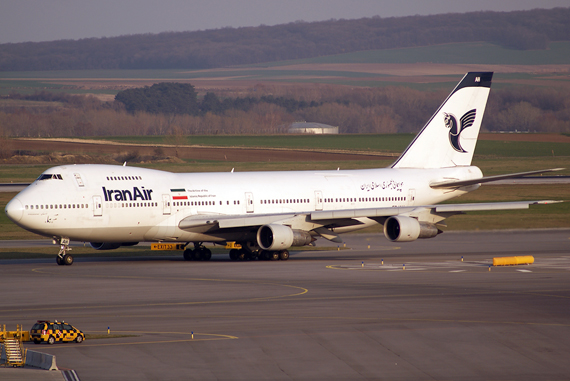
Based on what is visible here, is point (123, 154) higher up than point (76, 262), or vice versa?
point (123, 154)

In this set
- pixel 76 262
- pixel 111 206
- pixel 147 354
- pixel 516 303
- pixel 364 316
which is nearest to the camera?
pixel 147 354

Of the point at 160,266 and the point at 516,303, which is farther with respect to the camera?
the point at 160,266

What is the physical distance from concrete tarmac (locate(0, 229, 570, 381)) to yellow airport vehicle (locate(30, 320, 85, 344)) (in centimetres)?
30

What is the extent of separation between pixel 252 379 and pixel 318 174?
30859 millimetres

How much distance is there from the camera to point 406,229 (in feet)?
141

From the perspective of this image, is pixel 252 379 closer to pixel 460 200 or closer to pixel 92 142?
pixel 460 200

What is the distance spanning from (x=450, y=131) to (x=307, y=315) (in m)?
28.2

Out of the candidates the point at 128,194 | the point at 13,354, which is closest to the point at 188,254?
the point at 128,194

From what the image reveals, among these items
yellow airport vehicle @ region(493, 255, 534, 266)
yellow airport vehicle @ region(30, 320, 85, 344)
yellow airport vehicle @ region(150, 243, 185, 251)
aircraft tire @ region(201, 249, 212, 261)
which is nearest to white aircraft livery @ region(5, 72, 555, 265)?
aircraft tire @ region(201, 249, 212, 261)

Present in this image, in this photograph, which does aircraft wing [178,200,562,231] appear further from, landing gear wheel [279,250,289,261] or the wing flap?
landing gear wheel [279,250,289,261]

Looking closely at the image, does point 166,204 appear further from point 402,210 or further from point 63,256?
point 402,210

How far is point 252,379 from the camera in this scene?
62.2 feet

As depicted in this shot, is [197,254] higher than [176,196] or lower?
lower

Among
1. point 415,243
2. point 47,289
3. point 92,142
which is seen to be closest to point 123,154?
point 92,142
